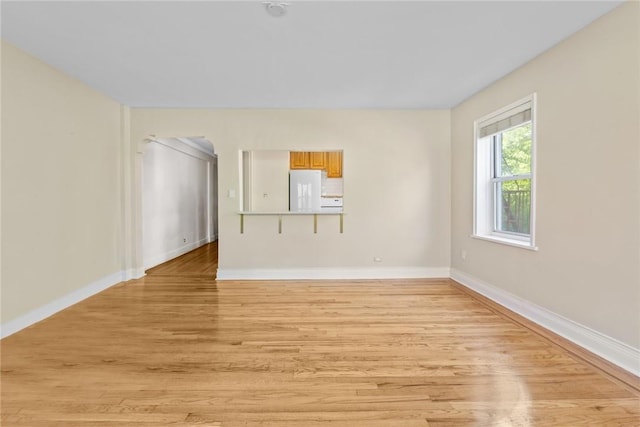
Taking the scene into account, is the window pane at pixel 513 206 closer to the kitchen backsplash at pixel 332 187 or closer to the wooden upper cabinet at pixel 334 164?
the wooden upper cabinet at pixel 334 164

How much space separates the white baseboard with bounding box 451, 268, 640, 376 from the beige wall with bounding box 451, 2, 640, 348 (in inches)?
2.0

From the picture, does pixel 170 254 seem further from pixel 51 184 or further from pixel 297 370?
pixel 297 370

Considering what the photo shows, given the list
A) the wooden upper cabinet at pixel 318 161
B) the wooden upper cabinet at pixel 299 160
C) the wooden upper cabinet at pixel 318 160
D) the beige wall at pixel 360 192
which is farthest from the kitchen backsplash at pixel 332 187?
the beige wall at pixel 360 192

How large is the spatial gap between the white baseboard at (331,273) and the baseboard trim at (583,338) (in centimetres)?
110

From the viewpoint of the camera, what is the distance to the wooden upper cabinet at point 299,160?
6.06 metres

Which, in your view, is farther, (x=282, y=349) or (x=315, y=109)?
(x=315, y=109)

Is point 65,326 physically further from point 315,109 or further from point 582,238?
point 582,238

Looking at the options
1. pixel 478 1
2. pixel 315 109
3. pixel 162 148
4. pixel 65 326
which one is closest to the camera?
pixel 478 1

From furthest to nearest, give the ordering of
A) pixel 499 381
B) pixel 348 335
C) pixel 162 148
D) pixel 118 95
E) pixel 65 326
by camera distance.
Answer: pixel 162 148
pixel 118 95
pixel 65 326
pixel 348 335
pixel 499 381

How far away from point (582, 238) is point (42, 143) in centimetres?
464

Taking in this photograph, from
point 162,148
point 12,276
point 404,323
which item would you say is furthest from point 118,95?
point 404,323

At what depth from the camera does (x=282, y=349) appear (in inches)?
90.8

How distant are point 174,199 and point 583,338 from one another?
6259 mm

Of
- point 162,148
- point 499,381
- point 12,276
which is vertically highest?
point 162,148
